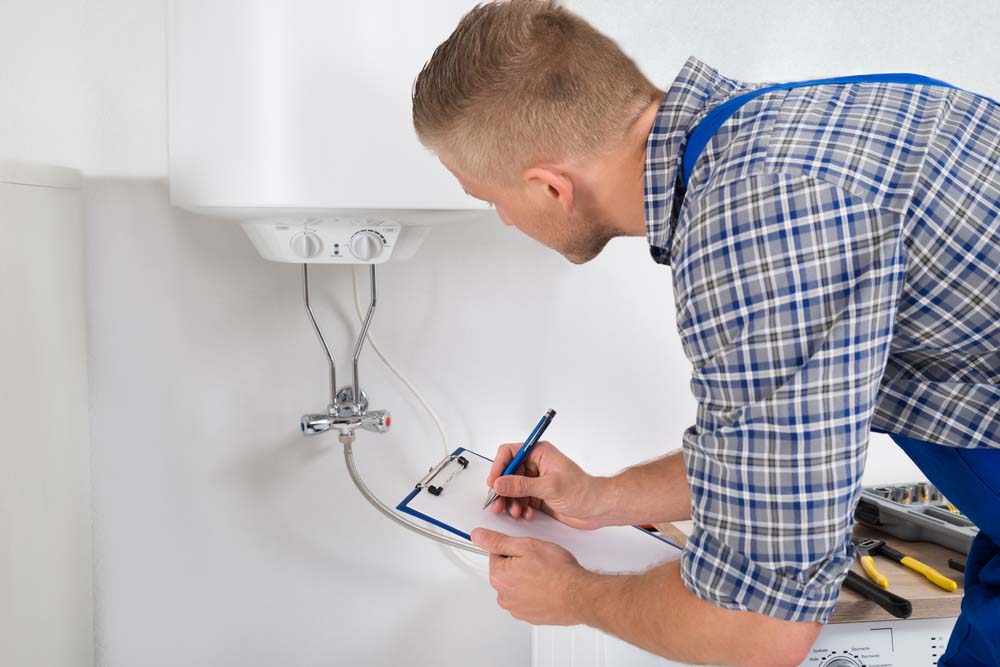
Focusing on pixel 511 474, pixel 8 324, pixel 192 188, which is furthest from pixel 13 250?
pixel 511 474

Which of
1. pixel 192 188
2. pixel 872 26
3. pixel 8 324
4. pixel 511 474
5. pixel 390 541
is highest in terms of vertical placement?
pixel 872 26

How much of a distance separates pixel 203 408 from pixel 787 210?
1.07 m

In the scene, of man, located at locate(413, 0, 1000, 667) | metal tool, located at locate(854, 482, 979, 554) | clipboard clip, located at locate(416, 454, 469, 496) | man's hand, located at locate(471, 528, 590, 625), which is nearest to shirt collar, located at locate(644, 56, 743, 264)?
man, located at locate(413, 0, 1000, 667)

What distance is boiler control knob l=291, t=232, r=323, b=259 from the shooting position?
1137 millimetres

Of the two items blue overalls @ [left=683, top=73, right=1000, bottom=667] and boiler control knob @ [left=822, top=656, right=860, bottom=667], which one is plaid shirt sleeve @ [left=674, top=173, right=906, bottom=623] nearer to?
blue overalls @ [left=683, top=73, right=1000, bottom=667]

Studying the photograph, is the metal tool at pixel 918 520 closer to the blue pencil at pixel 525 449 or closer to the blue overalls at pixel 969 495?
the blue overalls at pixel 969 495

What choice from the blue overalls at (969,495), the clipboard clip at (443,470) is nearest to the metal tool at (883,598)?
Answer: the blue overalls at (969,495)

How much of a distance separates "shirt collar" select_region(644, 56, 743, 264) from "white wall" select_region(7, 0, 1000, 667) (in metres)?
0.70

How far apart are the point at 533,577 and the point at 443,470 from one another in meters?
0.31

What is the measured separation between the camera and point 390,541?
151cm

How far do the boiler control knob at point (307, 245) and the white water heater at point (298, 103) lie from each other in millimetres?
64

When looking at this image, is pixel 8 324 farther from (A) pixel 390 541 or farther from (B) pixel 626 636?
(B) pixel 626 636

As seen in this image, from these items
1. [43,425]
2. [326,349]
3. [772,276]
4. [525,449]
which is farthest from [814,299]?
[43,425]

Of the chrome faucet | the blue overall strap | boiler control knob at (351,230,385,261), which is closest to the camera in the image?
the blue overall strap
